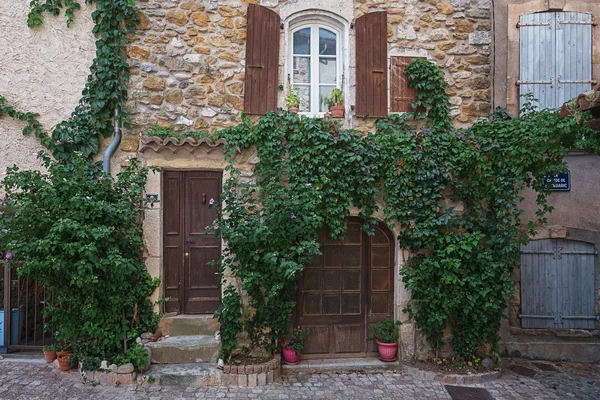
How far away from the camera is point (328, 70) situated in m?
6.16

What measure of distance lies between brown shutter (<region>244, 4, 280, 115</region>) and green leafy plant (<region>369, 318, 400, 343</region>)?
325 cm

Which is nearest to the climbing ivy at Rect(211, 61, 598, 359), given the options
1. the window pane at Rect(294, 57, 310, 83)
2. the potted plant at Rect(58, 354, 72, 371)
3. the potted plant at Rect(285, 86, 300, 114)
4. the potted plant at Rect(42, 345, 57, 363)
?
the potted plant at Rect(285, 86, 300, 114)

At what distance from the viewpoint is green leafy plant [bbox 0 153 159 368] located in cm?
468

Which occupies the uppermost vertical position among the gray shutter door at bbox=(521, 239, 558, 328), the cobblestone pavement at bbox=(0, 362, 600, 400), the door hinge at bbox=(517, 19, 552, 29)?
the door hinge at bbox=(517, 19, 552, 29)

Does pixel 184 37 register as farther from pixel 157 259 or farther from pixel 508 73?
pixel 508 73

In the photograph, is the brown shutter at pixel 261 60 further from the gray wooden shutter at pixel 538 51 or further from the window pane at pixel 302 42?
the gray wooden shutter at pixel 538 51

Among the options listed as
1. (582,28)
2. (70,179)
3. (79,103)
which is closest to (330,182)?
(70,179)

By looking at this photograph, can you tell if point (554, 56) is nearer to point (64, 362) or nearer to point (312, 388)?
point (312, 388)

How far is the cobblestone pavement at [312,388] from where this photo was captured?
188 inches

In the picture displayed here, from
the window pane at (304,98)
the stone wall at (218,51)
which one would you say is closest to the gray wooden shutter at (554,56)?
the stone wall at (218,51)

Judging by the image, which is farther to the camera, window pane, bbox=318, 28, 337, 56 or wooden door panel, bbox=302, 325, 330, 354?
window pane, bbox=318, 28, 337, 56

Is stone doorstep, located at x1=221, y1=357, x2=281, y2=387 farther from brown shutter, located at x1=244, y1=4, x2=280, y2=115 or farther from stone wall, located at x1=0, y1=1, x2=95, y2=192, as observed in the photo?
stone wall, located at x1=0, y1=1, x2=95, y2=192

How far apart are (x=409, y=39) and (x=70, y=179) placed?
473 cm

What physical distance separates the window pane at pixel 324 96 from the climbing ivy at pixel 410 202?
0.63m
